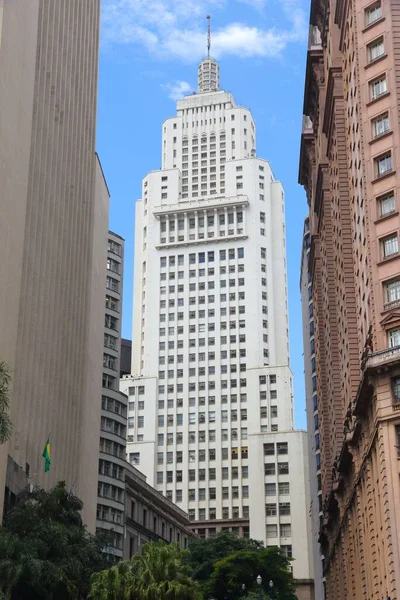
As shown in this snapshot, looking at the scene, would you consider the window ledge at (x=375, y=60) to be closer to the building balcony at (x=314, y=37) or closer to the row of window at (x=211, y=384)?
the building balcony at (x=314, y=37)

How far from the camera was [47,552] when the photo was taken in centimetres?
5016

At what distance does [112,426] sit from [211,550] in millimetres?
17915

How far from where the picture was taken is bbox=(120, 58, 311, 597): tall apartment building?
5901 inches

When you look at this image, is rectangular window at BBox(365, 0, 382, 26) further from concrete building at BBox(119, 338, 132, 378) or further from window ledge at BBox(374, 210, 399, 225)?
concrete building at BBox(119, 338, 132, 378)

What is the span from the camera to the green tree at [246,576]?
272 ft

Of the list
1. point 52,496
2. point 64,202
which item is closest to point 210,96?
point 64,202

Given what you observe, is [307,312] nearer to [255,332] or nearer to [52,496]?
[255,332]

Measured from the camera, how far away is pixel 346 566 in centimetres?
7900

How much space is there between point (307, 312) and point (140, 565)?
87203 millimetres

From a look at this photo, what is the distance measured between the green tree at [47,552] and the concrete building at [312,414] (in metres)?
62.4

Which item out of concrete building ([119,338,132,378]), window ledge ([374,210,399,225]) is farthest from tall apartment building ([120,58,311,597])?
window ledge ([374,210,399,225])

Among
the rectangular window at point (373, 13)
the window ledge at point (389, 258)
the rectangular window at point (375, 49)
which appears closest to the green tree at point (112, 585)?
the window ledge at point (389, 258)

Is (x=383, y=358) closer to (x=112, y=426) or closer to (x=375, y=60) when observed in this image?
(x=375, y=60)

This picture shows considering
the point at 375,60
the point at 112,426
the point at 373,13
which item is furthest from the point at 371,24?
the point at 112,426
